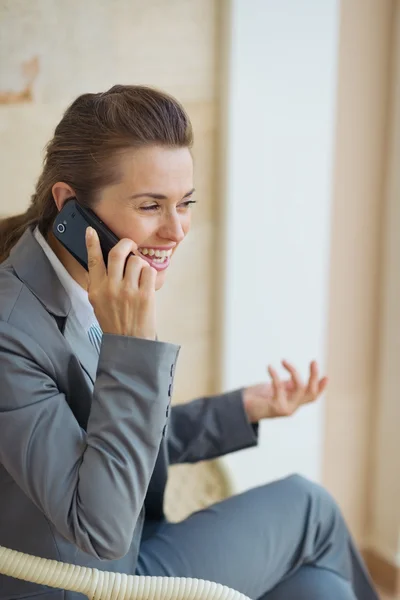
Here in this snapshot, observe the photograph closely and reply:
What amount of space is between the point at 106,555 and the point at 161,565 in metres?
0.26

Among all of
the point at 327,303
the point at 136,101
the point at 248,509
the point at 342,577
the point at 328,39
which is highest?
the point at 328,39

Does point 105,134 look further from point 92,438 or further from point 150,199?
point 92,438

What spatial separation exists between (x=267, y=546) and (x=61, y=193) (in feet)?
2.16

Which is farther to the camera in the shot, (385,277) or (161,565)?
(385,277)

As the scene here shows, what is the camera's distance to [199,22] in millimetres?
1521

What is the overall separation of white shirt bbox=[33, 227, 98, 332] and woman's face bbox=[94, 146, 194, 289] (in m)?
0.09

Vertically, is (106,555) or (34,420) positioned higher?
(34,420)

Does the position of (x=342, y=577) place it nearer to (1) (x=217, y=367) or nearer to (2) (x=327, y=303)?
(1) (x=217, y=367)

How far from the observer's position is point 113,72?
57.3 inches

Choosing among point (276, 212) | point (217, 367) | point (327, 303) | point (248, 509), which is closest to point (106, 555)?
point (248, 509)

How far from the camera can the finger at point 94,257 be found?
3.30 feet

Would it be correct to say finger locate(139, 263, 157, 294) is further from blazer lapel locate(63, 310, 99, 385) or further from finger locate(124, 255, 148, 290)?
blazer lapel locate(63, 310, 99, 385)

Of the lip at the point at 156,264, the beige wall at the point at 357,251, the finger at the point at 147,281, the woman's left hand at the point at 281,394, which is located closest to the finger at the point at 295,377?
the woman's left hand at the point at 281,394

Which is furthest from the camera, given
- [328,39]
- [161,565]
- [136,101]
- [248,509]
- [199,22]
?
[328,39]
